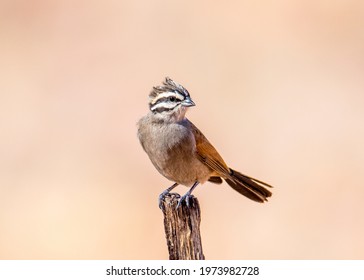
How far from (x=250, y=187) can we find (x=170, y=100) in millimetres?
1284

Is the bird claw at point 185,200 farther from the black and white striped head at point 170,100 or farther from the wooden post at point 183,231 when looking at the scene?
the black and white striped head at point 170,100

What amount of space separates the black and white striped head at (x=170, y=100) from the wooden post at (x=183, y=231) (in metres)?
1.09

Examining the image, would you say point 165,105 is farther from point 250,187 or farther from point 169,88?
point 250,187

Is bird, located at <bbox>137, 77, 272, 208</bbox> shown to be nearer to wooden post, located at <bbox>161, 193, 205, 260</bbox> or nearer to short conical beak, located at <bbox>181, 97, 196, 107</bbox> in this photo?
short conical beak, located at <bbox>181, 97, 196, 107</bbox>

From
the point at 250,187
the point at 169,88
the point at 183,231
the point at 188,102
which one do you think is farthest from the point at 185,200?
the point at 250,187

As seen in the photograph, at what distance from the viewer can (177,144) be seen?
9.04m

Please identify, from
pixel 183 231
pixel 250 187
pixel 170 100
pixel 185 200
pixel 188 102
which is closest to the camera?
pixel 183 231

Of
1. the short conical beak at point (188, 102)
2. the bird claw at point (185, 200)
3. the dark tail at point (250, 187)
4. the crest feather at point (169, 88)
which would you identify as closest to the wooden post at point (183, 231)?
the bird claw at point (185, 200)
